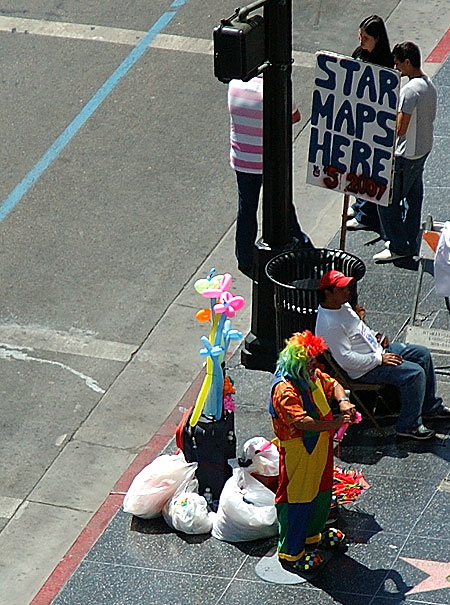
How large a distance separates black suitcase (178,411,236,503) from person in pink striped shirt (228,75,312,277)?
2.34m

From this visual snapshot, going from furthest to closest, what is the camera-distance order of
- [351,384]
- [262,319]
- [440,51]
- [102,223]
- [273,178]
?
1. [440,51]
2. [102,223]
3. [262,319]
4. [273,178]
5. [351,384]

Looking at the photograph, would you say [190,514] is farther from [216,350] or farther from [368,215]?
[368,215]

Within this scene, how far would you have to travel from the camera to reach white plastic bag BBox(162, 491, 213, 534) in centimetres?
907

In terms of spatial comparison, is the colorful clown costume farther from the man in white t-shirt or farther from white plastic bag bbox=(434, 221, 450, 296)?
the man in white t-shirt

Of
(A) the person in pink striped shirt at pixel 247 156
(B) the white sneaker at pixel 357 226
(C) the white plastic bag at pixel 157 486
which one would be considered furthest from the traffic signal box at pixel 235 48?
(B) the white sneaker at pixel 357 226

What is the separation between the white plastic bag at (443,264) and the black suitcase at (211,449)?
1894mm

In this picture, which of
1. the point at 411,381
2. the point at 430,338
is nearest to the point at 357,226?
the point at 430,338

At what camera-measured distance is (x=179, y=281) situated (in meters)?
12.1

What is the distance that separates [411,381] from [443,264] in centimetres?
104

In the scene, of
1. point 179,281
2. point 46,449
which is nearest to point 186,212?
point 179,281

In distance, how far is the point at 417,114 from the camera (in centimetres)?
1134

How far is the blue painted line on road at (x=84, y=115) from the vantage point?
44.0 feet

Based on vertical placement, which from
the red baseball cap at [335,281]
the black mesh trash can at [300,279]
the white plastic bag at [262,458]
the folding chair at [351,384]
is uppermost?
the red baseball cap at [335,281]

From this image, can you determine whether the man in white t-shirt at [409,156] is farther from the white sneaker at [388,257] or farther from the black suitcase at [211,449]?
the black suitcase at [211,449]
